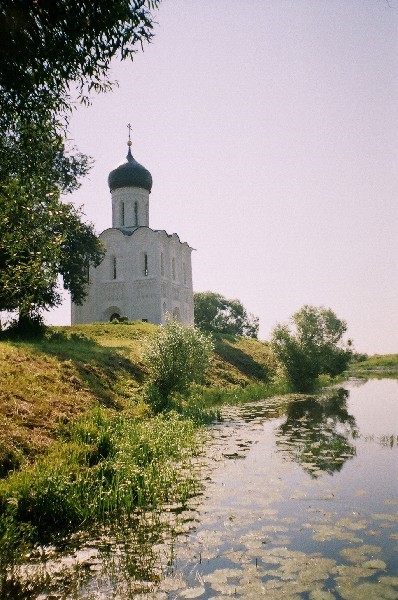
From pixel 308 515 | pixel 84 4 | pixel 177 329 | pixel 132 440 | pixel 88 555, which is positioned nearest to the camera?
pixel 88 555

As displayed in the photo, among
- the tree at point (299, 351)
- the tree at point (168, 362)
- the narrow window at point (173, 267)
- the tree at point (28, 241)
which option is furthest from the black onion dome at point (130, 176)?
the tree at point (28, 241)

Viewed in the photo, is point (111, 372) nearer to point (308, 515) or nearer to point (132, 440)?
point (132, 440)

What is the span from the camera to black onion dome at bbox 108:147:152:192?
41.3 metres

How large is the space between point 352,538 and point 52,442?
629 centimetres

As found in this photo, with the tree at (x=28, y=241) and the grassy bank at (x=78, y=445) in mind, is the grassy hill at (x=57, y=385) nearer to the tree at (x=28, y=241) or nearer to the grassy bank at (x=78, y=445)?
the grassy bank at (x=78, y=445)

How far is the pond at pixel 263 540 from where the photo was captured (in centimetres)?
449

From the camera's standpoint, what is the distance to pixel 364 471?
874 cm

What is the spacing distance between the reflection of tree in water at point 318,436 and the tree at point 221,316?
167 feet

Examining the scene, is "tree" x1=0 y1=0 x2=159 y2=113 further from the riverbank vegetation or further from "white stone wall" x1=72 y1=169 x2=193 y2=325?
"white stone wall" x1=72 y1=169 x2=193 y2=325

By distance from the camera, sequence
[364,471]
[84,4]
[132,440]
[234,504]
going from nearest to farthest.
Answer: [234,504] < [84,4] < [364,471] < [132,440]

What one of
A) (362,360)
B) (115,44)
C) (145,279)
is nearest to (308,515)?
(115,44)

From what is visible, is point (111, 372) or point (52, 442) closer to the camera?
point (52, 442)

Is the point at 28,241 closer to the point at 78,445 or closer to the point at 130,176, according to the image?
the point at 78,445

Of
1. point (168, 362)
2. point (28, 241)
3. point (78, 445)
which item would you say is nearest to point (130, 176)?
point (168, 362)
